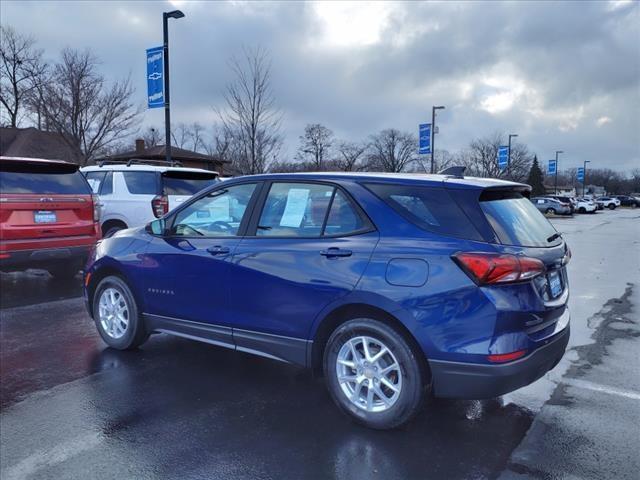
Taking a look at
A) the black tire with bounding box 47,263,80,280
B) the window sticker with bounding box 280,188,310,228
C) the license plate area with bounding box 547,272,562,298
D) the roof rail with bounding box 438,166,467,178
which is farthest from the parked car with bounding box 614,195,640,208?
the window sticker with bounding box 280,188,310,228

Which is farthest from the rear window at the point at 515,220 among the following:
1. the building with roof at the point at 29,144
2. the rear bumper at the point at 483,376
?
the building with roof at the point at 29,144

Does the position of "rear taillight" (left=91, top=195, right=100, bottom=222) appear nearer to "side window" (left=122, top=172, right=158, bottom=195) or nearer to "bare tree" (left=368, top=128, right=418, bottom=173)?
"side window" (left=122, top=172, right=158, bottom=195)

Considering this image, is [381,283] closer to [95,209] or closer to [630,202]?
[95,209]

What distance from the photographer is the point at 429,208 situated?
11.1 feet

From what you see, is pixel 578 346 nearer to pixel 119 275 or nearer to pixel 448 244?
pixel 448 244

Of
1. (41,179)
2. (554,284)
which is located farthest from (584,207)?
(554,284)

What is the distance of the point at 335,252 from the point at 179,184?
6947 mm

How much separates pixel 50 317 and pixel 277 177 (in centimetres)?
408

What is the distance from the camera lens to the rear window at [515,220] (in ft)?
10.8

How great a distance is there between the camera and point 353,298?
3.41 meters

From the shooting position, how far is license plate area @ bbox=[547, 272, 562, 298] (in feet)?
11.1

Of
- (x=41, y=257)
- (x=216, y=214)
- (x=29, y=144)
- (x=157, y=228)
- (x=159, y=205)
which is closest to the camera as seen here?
(x=216, y=214)

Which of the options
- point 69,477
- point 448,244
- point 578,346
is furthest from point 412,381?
point 578,346

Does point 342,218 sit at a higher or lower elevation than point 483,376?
higher
